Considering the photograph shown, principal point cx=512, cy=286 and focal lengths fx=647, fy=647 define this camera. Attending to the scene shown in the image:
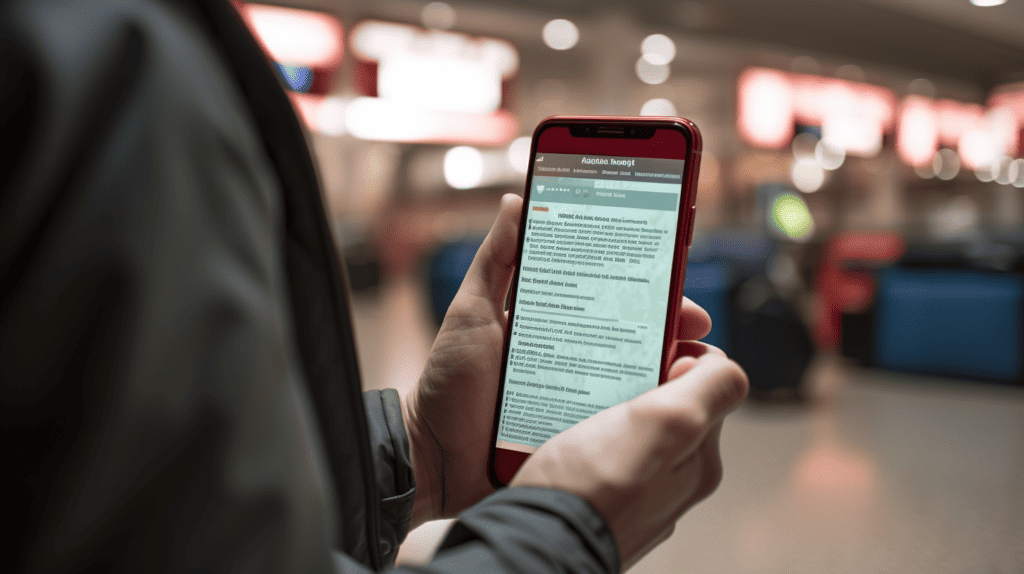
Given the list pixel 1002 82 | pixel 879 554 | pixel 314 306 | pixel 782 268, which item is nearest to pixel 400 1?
pixel 782 268

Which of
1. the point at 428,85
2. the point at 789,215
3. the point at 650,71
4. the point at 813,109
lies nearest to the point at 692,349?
the point at 789,215

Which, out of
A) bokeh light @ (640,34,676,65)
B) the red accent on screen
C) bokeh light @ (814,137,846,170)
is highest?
bokeh light @ (640,34,676,65)

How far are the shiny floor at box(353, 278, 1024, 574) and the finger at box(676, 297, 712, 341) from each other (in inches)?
42.0

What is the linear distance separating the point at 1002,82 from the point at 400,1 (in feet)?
31.5

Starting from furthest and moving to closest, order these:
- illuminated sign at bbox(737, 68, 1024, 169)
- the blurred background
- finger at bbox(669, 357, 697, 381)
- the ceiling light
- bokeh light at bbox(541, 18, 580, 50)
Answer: bokeh light at bbox(541, 18, 580, 50)
illuminated sign at bbox(737, 68, 1024, 169)
the ceiling light
the blurred background
finger at bbox(669, 357, 697, 381)

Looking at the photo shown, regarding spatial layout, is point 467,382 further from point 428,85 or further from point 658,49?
point 658,49

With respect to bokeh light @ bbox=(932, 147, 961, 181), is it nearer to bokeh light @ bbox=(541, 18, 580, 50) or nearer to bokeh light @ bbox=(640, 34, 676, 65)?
bokeh light @ bbox=(640, 34, 676, 65)

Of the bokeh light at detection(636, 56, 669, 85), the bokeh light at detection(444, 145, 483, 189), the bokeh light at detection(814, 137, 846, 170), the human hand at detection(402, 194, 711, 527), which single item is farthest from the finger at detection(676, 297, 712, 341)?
the bokeh light at detection(444, 145, 483, 189)

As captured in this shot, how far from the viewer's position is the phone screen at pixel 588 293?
72 centimetres

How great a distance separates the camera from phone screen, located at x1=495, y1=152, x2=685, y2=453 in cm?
72

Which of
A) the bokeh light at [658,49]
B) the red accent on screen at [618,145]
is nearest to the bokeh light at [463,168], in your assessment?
the bokeh light at [658,49]

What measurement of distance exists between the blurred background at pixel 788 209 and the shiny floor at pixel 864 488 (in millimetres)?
10

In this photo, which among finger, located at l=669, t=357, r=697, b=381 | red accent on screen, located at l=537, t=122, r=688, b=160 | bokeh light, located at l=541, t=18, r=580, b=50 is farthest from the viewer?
bokeh light, located at l=541, t=18, r=580, b=50

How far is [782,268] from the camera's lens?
3770 millimetres
